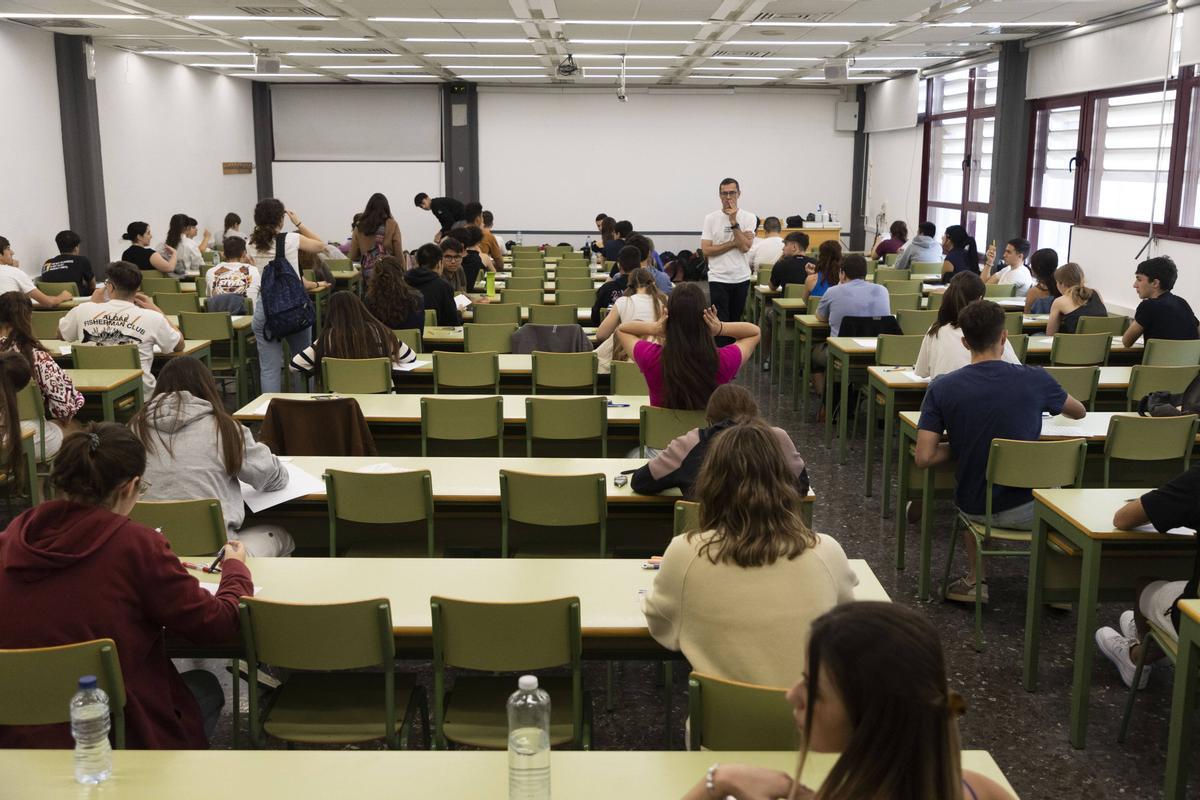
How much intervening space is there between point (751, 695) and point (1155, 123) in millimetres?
9548

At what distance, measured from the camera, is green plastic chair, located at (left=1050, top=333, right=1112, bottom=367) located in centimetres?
664

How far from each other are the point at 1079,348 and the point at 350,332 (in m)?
4.58

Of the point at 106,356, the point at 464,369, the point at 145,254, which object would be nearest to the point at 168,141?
the point at 145,254

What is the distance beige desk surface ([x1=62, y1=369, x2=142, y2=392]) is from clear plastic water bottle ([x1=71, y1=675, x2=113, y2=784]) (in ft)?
13.4

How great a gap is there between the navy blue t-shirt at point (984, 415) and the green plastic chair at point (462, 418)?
204 cm

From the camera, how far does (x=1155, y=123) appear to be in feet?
31.8

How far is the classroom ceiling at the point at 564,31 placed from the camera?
30.6 feet

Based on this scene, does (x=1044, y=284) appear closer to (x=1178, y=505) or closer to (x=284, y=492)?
(x=1178, y=505)

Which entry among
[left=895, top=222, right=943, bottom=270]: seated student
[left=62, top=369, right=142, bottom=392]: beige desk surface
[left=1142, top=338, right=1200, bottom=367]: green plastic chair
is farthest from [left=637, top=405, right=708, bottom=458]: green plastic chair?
[left=895, top=222, right=943, bottom=270]: seated student

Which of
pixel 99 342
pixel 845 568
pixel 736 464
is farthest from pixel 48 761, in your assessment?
pixel 99 342

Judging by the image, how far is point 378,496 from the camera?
153 inches

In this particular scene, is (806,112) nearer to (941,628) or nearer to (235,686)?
(941,628)

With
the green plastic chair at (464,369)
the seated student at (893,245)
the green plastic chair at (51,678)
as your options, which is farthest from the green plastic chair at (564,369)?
the seated student at (893,245)

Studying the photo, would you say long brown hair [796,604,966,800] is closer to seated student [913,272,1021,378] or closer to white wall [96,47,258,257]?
seated student [913,272,1021,378]
